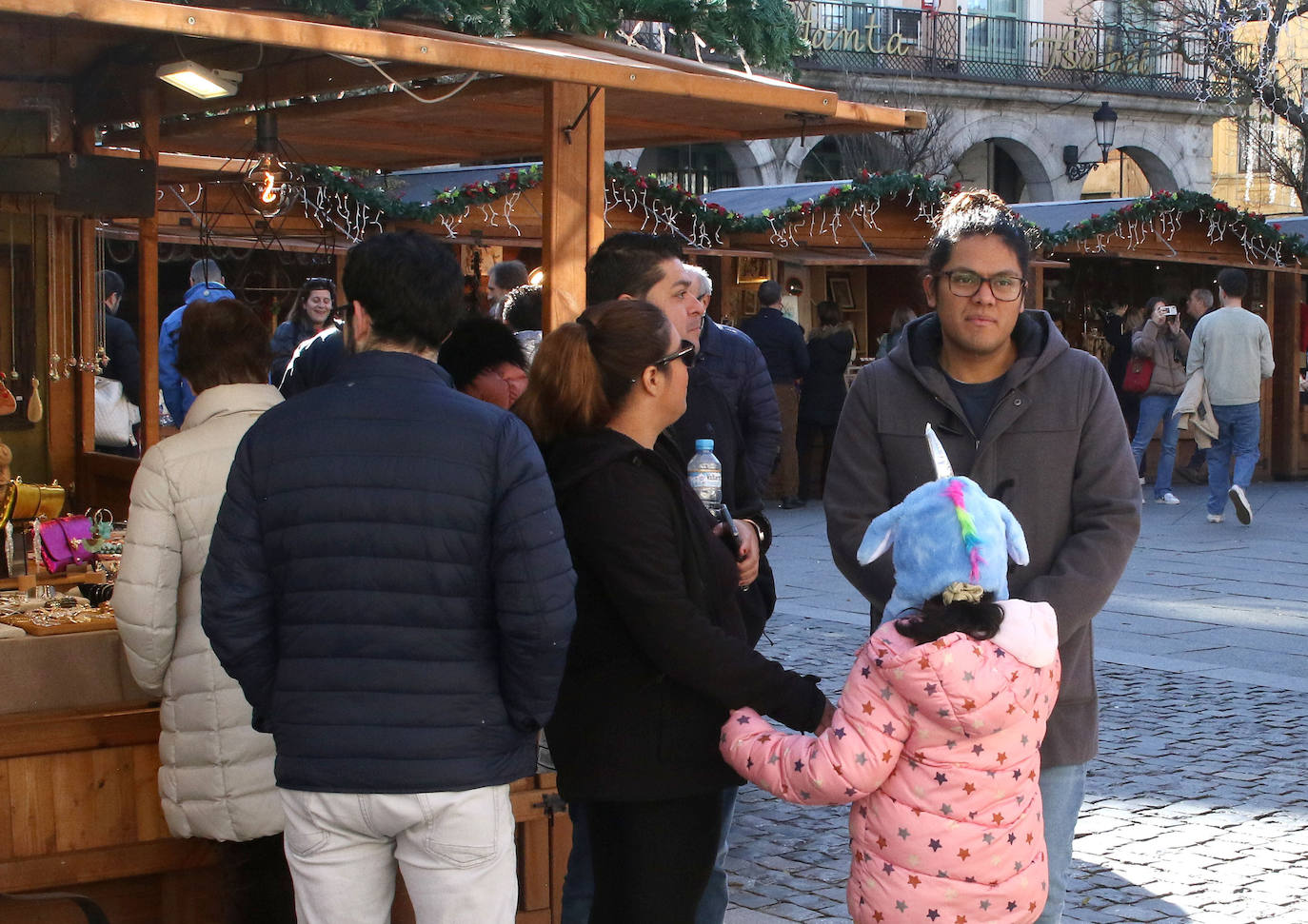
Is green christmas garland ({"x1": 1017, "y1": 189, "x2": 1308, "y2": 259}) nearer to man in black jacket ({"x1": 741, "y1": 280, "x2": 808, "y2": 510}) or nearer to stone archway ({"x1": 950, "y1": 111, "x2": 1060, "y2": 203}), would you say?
man in black jacket ({"x1": 741, "y1": 280, "x2": 808, "y2": 510})

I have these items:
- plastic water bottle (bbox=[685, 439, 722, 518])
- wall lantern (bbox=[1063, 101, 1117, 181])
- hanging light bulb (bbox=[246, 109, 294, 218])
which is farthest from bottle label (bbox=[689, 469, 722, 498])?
wall lantern (bbox=[1063, 101, 1117, 181])

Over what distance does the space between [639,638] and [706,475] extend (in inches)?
32.3

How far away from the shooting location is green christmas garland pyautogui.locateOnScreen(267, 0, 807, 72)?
495 centimetres

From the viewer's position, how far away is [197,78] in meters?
5.55

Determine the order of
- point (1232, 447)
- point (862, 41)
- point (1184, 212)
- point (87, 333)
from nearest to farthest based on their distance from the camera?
1. point (87, 333)
2. point (1232, 447)
3. point (1184, 212)
4. point (862, 41)

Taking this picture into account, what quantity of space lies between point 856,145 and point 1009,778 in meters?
27.5

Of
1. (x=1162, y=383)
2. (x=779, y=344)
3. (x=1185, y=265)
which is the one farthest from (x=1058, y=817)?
(x=1185, y=265)

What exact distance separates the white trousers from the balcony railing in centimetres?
2781

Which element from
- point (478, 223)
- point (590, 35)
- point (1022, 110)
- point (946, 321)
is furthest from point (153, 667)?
point (1022, 110)

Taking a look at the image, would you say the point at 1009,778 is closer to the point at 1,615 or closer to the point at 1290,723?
the point at 1,615

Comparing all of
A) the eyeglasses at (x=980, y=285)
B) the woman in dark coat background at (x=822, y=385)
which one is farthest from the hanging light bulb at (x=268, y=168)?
the woman in dark coat background at (x=822, y=385)

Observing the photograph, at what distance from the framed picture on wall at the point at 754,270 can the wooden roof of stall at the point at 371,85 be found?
25.6 feet

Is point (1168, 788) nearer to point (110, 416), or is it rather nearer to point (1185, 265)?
point (110, 416)

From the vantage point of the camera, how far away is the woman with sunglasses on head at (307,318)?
30.3 ft
